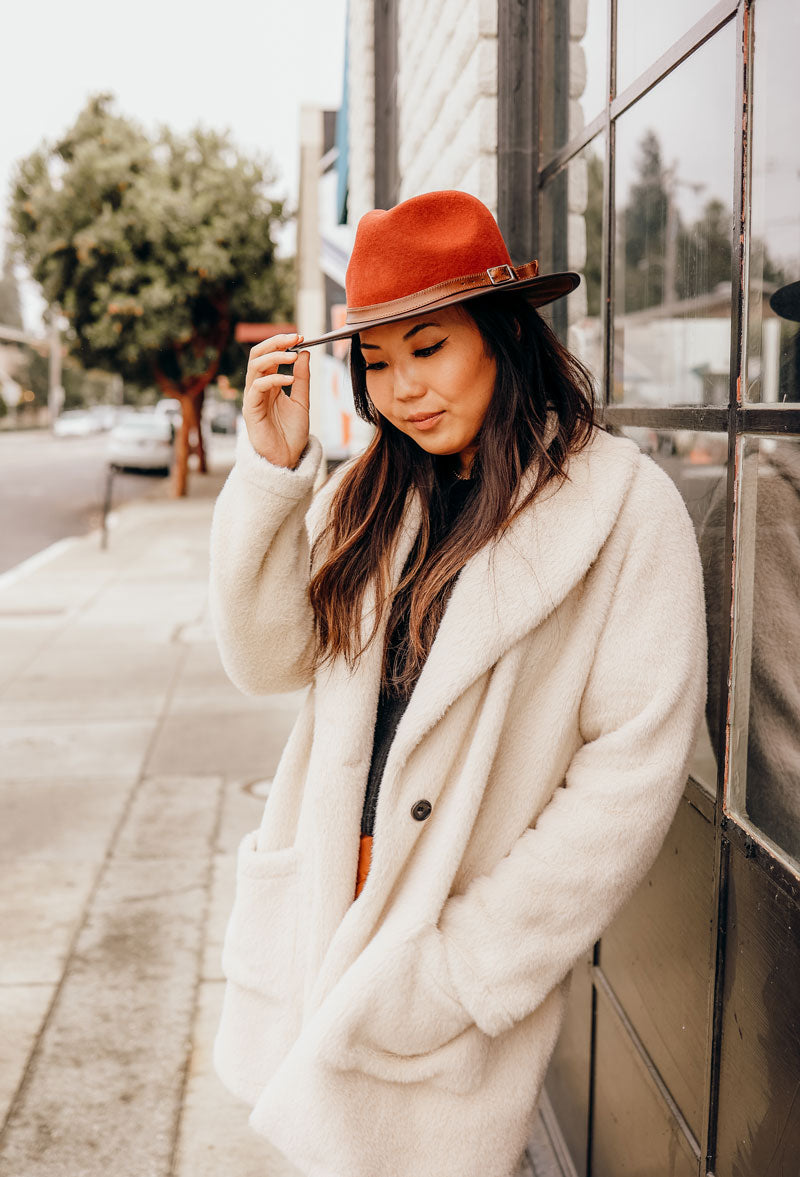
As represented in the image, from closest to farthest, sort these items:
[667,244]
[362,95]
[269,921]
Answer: [269,921]
[667,244]
[362,95]

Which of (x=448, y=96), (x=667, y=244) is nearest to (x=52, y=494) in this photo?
(x=448, y=96)

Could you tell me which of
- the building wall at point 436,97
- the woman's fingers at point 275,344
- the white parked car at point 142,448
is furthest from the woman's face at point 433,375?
the white parked car at point 142,448

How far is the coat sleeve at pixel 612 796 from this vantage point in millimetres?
1465

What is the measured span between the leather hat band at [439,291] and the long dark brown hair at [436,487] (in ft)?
0.11

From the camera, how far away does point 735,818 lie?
1661 mm

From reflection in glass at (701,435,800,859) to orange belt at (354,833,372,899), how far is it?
20.8 inches

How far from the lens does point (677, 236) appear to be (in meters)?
2.24

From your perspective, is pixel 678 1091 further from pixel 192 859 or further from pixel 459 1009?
pixel 192 859

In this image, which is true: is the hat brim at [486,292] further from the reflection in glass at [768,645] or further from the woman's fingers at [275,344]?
the reflection in glass at [768,645]

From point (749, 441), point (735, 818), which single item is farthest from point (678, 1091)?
point (749, 441)

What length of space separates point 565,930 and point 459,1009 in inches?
6.8

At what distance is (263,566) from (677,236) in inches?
44.1

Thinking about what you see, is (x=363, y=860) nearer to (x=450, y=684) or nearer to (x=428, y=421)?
(x=450, y=684)

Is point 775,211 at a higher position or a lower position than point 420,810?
higher
